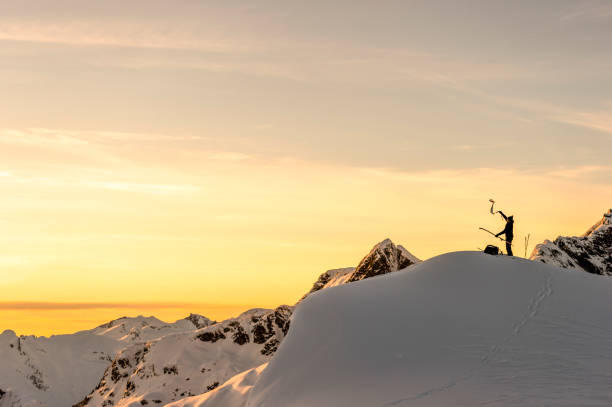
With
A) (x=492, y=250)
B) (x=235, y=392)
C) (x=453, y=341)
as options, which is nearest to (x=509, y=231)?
(x=492, y=250)

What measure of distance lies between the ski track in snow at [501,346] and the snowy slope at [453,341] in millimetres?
65

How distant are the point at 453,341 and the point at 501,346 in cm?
199

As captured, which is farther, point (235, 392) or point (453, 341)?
point (235, 392)

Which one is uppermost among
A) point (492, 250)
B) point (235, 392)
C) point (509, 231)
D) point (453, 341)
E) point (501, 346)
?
point (509, 231)

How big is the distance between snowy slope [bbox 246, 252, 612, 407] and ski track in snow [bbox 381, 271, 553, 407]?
0.06 m

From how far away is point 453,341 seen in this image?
30734mm

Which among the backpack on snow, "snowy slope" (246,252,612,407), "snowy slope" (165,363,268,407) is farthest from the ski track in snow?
"snowy slope" (165,363,268,407)

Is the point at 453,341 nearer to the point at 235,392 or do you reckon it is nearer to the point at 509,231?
the point at 509,231

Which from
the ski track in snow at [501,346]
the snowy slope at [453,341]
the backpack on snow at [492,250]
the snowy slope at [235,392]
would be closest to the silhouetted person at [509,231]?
the backpack on snow at [492,250]

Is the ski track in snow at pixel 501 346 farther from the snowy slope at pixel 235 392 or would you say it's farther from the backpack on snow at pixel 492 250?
the snowy slope at pixel 235 392

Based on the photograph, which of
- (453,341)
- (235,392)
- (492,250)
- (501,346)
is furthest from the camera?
(235,392)

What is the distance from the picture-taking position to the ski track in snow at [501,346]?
85.8 ft

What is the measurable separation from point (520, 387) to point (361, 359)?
720 cm

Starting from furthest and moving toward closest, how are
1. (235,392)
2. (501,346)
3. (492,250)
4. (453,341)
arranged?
(235,392), (492,250), (453,341), (501,346)
